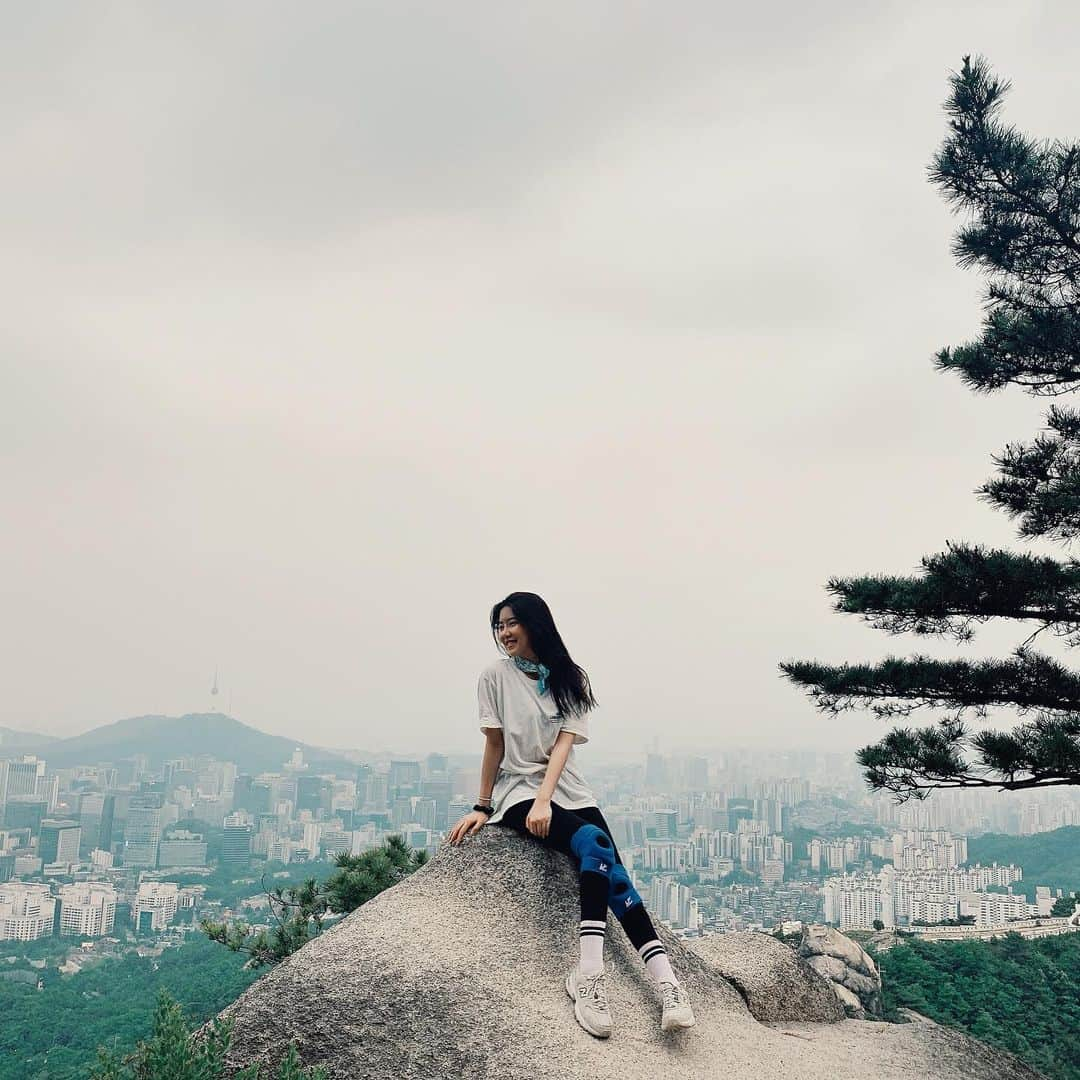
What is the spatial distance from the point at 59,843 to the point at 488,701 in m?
59.9

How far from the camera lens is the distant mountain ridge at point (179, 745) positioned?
85062 mm

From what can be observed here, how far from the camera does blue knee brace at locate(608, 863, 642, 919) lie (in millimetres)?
3982

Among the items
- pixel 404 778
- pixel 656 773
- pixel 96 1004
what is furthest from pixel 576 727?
pixel 656 773

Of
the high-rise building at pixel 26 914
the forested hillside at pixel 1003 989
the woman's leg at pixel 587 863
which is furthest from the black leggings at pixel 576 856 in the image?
the high-rise building at pixel 26 914

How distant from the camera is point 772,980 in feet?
15.9

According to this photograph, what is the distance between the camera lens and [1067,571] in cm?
577

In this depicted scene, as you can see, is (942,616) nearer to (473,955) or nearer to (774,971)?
(774,971)

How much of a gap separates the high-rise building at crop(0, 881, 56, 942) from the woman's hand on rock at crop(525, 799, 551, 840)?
3801 centimetres

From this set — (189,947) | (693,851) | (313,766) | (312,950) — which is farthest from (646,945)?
(313,766)

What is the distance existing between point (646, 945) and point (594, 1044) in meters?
0.48

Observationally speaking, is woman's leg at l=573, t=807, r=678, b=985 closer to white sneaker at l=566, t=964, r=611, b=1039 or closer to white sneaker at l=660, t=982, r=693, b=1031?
white sneaker at l=660, t=982, r=693, b=1031

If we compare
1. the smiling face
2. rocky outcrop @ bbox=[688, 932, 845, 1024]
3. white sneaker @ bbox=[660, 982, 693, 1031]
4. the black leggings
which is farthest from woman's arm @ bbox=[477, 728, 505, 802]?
rocky outcrop @ bbox=[688, 932, 845, 1024]

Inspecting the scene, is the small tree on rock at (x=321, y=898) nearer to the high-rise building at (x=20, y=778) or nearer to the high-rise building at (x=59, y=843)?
the high-rise building at (x=59, y=843)

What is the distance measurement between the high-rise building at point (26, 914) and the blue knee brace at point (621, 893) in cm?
3816
